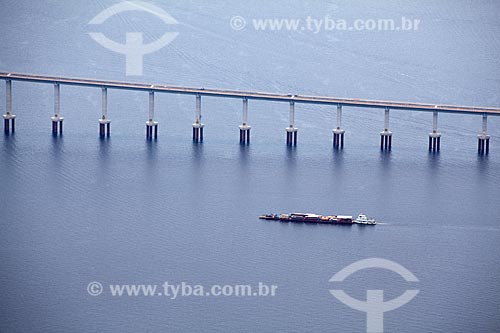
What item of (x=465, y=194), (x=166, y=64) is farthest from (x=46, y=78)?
(x=465, y=194)

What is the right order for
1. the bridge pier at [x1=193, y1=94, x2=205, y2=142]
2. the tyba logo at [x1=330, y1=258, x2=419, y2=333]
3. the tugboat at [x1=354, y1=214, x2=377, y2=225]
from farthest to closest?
1. the bridge pier at [x1=193, y1=94, x2=205, y2=142]
2. the tugboat at [x1=354, y1=214, x2=377, y2=225]
3. the tyba logo at [x1=330, y1=258, x2=419, y2=333]

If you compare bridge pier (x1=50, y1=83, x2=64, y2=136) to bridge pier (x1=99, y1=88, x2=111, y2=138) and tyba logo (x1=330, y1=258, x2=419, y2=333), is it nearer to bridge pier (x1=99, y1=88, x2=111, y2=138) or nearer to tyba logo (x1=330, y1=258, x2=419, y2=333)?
bridge pier (x1=99, y1=88, x2=111, y2=138)

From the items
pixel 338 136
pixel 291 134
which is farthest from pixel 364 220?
pixel 291 134

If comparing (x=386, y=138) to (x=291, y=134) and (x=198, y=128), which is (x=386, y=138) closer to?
(x=291, y=134)

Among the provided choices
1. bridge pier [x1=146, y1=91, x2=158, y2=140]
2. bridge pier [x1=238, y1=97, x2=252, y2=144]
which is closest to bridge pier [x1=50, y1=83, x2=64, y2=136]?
bridge pier [x1=146, y1=91, x2=158, y2=140]

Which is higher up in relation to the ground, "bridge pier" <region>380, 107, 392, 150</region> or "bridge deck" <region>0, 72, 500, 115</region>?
"bridge deck" <region>0, 72, 500, 115</region>

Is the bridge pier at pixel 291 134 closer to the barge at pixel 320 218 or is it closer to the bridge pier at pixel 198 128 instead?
the bridge pier at pixel 198 128
